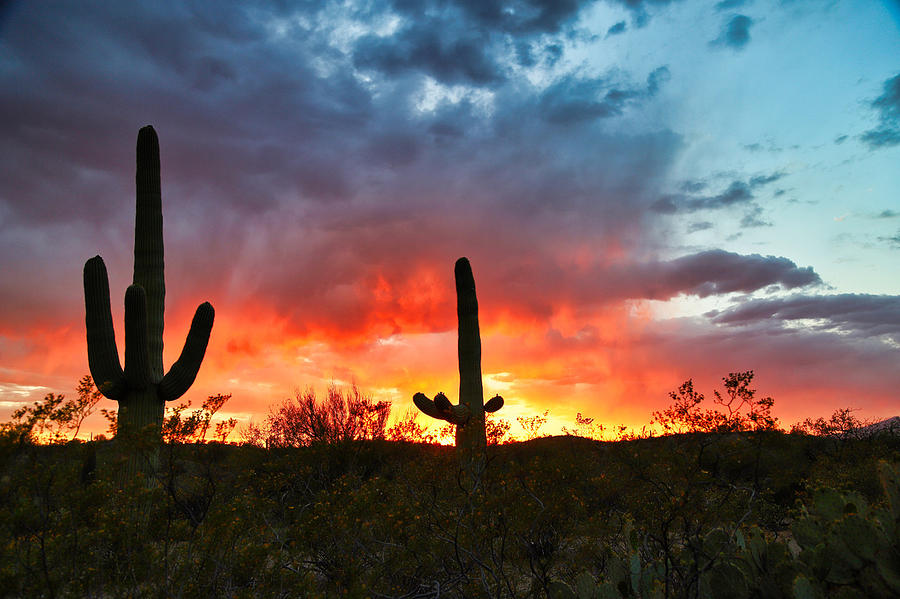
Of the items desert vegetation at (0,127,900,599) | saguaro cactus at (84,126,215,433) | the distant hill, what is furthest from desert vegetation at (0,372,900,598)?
the distant hill

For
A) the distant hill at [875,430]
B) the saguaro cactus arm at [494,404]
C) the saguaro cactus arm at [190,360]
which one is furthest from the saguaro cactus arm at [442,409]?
the distant hill at [875,430]

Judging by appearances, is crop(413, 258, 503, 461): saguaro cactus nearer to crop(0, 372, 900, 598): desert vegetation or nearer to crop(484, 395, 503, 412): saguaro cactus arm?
crop(484, 395, 503, 412): saguaro cactus arm

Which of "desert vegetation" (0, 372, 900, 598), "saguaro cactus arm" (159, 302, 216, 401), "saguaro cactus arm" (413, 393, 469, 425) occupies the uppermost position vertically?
"saguaro cactus arm" (159, 302, 216, 401)

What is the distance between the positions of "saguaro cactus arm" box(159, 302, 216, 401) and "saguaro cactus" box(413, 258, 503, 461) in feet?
17.7

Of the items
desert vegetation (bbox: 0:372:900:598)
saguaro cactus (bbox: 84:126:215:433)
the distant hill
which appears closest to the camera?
desert vegetation (bbox: 0:372:900:598)

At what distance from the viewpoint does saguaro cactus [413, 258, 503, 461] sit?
13430mm

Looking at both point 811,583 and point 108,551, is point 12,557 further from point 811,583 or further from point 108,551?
point 811,583

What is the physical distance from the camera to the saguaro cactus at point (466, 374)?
44.1ft

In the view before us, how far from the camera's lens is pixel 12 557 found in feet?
13.9

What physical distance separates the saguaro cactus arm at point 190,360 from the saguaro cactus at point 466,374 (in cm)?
540

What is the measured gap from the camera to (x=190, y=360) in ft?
34.0

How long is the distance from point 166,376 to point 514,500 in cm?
727

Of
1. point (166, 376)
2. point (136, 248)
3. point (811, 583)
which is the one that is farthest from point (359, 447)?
point (811, 583)

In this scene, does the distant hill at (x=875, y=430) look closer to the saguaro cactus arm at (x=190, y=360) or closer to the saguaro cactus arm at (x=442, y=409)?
the saguaro cactus arm at (x=442, y=409)
